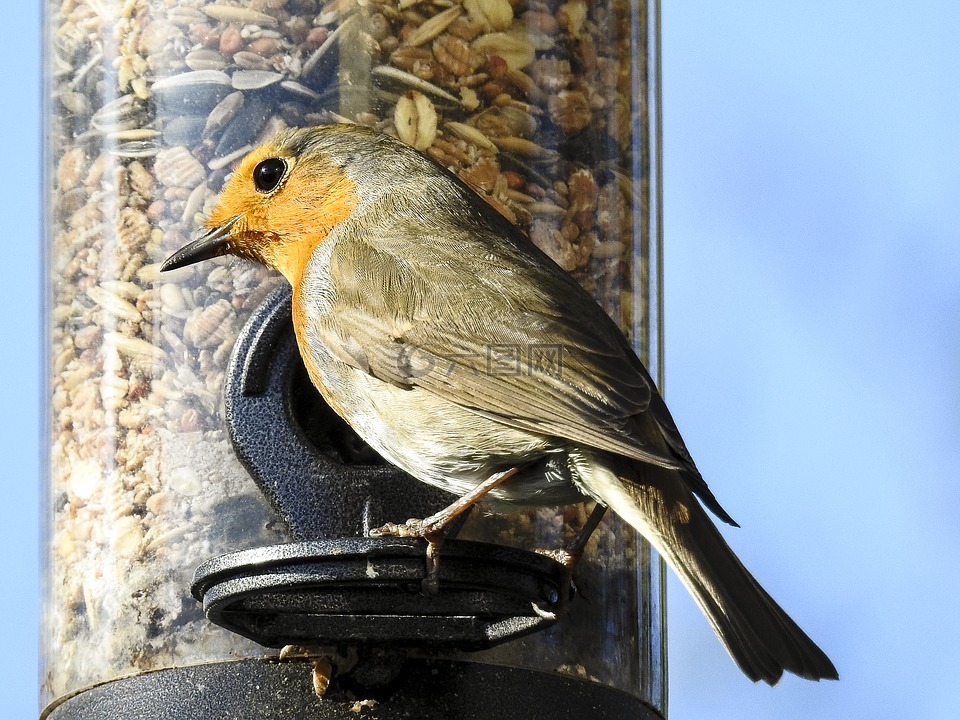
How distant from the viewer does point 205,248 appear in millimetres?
6273

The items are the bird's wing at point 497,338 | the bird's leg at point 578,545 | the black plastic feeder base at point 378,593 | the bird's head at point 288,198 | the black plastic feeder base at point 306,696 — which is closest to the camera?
the black plastic feeder base at point 378,593

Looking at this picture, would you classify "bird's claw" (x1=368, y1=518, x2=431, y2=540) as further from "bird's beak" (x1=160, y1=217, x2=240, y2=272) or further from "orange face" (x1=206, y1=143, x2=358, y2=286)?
"bird's beak" (x1=160, y1=217, x2=240, y2=272)

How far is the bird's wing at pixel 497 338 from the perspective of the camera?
5762 mm

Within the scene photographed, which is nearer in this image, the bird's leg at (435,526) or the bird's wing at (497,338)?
the bird's leg at (435,526)

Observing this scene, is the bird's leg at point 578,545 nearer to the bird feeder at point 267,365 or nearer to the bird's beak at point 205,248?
the bird feeder at point 267,365

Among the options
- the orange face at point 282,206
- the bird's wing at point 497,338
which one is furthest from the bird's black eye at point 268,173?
the bird's wing at point 497,338

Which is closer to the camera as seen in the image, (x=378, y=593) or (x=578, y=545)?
(x=378, y=593)

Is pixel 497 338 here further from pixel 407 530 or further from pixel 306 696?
pixel 306 696

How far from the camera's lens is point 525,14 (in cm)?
658

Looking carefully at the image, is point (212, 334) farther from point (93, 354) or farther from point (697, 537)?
point (697, 537)

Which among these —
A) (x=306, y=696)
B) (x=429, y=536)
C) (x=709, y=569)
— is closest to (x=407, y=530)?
(x=429, y=536)

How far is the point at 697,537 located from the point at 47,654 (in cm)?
180

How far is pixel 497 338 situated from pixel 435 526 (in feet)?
1.72

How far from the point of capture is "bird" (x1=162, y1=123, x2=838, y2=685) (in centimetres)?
581
